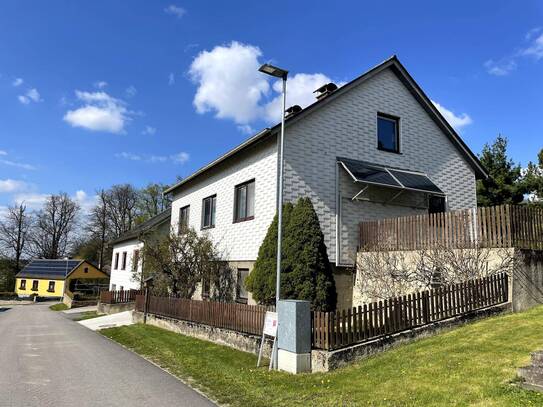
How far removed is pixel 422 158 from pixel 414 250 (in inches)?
227

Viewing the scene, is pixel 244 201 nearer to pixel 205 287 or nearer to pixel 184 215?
pixel 205 287

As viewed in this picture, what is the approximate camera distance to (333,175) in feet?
49.9

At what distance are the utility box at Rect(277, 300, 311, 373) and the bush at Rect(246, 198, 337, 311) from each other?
289cm

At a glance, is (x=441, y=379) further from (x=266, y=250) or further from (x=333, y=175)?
(x=333, y=175)

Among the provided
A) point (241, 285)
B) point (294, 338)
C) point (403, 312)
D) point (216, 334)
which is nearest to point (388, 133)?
point (241, 285)

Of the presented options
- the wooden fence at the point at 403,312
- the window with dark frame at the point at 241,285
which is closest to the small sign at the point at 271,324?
the wooden fence at the point at 403,312

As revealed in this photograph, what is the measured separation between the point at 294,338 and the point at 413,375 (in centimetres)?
245

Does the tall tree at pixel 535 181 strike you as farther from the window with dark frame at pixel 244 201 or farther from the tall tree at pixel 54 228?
the tall tree at pixel 54 228

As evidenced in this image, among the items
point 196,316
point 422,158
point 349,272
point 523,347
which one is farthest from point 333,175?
point 523,347

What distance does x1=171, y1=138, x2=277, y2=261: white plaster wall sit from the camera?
49.2ft

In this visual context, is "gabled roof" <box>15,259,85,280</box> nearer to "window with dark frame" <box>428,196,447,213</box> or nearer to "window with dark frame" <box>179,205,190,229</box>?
"window with dark frame" <box>179,205,190,229</box>

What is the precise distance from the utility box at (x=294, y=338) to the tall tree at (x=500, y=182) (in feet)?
73.1

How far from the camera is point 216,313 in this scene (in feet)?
42.9

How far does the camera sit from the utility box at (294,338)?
28.7 ft
